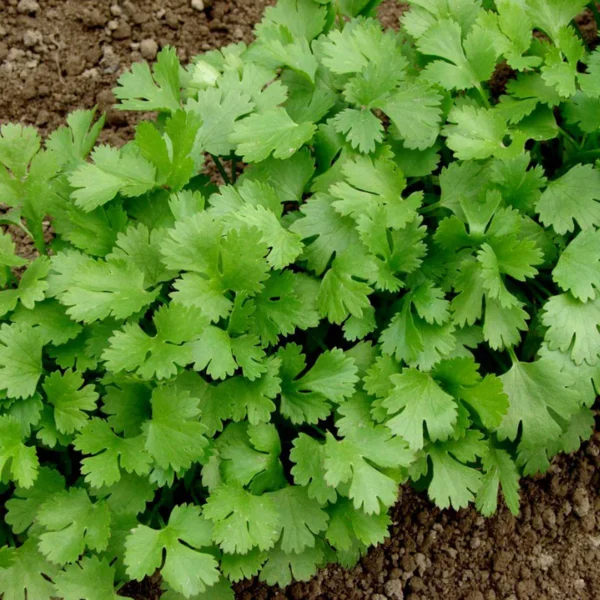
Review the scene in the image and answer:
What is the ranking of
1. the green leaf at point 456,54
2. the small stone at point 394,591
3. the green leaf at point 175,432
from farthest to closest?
1. the small stone at point 394,591
2. the green leaf at point 456,54
3. the green leaf at point 175,432

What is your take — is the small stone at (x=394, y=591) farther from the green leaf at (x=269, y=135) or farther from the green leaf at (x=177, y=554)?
the green leaf at (x=269, y=135)

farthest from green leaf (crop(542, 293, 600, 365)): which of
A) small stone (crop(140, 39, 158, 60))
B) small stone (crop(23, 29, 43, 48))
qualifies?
small stone (crop(23, 29, 43, 48))

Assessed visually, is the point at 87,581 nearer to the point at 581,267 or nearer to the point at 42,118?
the point at 581,267

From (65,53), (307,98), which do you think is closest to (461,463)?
Answer: (307,98)

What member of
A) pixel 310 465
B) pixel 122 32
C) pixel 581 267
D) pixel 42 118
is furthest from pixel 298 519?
pixel 122 32

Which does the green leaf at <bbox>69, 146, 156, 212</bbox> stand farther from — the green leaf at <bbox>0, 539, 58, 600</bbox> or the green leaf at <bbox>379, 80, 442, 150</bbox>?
the green leaf at <bbox>0, 539, 58, 600</bbox>

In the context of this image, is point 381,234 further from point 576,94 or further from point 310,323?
point 576,94

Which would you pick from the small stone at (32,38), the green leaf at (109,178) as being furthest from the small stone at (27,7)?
the green leaf at (109,178)
